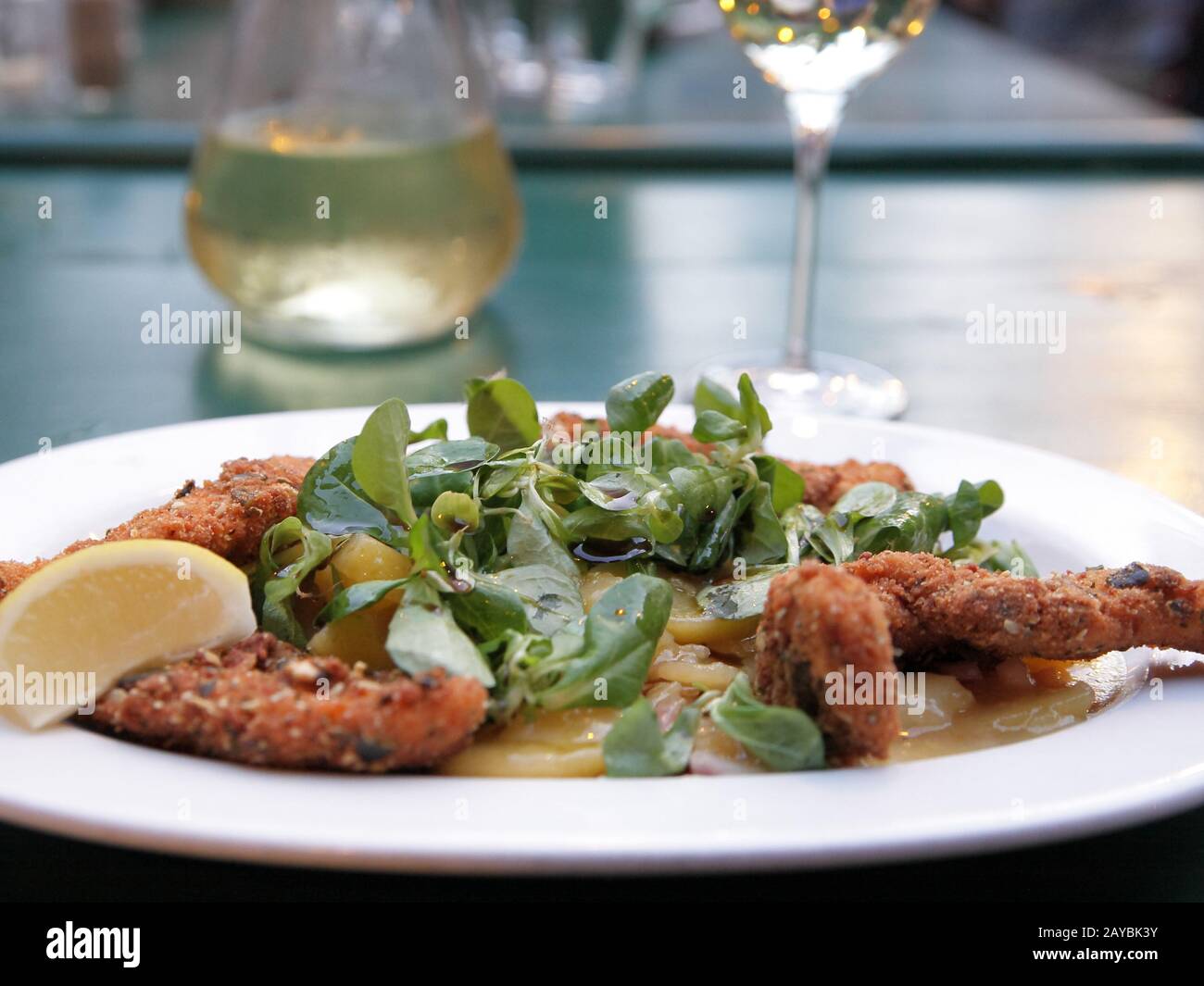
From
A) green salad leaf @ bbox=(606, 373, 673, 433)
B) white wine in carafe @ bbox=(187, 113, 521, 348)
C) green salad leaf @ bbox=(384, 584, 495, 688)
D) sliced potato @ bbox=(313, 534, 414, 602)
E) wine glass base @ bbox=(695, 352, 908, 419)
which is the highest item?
white wine in carafe @ bbox=(187, 113, 521, 348)

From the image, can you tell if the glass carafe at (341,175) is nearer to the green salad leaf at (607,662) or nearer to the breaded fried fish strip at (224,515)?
the breaded fried fish strip at (224,515)

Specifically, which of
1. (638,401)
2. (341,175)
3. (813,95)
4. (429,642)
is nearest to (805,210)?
(813,95)

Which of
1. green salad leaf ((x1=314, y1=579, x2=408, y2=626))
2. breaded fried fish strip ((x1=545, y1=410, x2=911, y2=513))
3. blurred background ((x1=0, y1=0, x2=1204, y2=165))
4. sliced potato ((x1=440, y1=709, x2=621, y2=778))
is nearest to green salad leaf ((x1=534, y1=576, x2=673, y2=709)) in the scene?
sliced potato ((x1=440, y1=709, x2=621, y2=778))

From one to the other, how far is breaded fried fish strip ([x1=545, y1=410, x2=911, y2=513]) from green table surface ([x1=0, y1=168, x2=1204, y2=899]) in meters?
0.52

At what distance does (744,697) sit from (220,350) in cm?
159

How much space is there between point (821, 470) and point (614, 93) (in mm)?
3229

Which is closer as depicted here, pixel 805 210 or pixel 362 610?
pixel 362 610

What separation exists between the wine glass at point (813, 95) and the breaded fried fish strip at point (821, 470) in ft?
1.80

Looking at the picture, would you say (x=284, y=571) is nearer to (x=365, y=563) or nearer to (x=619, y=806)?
(x=365, y=563)

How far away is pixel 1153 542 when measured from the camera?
145cm

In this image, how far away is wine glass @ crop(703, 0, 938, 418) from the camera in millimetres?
1976

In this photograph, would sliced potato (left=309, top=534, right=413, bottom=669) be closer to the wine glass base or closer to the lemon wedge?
the lemon wedge

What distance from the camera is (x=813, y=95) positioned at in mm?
2148

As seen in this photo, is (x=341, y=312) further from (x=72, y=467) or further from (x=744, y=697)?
(x=744, y=697)
